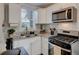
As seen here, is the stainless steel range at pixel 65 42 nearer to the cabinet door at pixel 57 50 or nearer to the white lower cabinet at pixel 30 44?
the cabinet door at pixel 57 50

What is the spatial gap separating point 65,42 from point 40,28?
37cm

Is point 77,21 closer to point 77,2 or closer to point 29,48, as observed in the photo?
point 77,2

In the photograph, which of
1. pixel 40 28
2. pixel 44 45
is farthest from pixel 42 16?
pixel 44 45

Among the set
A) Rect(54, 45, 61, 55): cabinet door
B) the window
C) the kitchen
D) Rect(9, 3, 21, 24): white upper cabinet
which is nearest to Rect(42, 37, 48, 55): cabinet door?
the kitchen

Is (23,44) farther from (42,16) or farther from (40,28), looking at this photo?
(42,16)

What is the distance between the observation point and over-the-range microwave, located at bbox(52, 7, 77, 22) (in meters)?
1.30

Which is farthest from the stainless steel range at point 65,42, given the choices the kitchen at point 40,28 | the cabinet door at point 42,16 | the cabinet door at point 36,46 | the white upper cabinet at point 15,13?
the white upper cabinet at point 15,13

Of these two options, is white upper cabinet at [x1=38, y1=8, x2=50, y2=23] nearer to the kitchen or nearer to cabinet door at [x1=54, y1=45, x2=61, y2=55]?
the kitchen

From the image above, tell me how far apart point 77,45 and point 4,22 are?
0.94 metres

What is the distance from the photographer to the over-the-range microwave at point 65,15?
130 centimetres

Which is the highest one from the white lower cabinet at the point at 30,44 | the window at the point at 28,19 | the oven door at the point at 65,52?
the window at the point at 28,19

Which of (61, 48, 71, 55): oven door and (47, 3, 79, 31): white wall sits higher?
(47, 3, 79, 31): white wall

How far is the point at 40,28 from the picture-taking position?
1.43 metres

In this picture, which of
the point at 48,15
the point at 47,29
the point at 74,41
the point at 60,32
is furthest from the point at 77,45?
the point at 48,15
